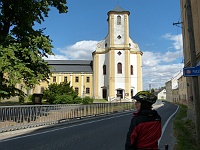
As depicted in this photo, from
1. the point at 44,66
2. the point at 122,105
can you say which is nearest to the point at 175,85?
the point at 122,105

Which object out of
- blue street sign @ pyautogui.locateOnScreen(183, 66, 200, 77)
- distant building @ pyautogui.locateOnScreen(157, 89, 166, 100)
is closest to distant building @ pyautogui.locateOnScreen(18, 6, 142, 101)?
blue street sign @ pyautogui.locateOnScreen(183, 66, 200, 77)

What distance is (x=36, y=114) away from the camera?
1393 cm

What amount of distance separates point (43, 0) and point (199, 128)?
48.9ft

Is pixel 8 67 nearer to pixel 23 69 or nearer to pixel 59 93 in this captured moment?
pixel 23 69

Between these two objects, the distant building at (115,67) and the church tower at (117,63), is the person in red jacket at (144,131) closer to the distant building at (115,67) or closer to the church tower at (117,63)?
the church tower at (117,63)

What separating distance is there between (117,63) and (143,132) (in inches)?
2448

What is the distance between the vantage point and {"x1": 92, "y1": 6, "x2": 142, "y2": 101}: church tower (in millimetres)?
63781

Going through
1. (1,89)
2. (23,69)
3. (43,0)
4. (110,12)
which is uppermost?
(110,12)

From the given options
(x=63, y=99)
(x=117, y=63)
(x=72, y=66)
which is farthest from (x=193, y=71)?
(x=72, y=66)

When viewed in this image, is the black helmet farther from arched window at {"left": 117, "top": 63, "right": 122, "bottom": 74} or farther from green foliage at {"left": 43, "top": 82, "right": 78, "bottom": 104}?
arched window at {"left": 117, "top": 63, "right": 122, "bottom": 74}

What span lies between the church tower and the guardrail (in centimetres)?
4249

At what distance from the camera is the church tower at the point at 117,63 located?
63.8m

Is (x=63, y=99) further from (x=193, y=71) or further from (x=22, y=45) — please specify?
(x=193, y=71)

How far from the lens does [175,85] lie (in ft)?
324
